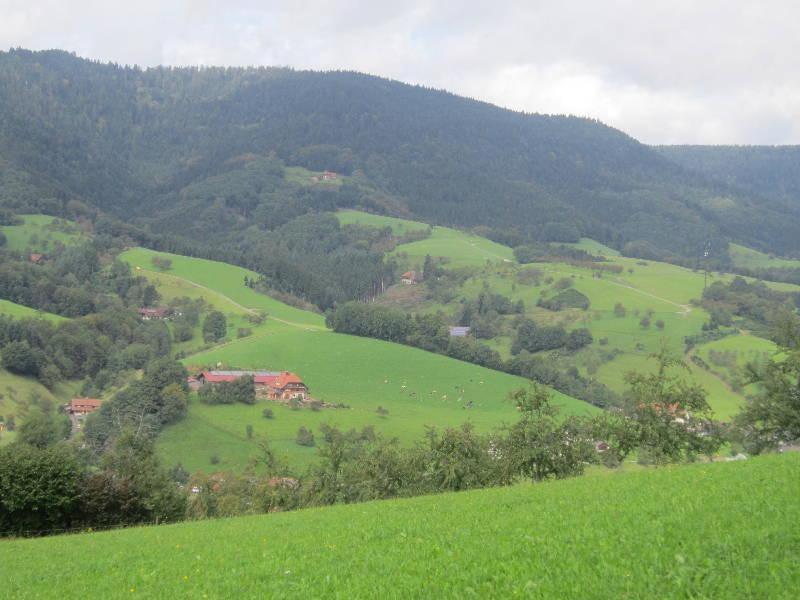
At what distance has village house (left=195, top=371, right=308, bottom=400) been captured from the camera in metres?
98.2

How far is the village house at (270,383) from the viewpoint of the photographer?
9819cm

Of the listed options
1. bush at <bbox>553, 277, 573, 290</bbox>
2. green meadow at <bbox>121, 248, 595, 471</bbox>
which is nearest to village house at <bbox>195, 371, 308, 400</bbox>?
green meadow at <bbox>121, 248, 595, 471</bbox>

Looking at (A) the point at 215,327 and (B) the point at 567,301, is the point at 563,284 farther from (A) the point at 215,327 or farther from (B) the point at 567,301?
(A) the point at 215,327

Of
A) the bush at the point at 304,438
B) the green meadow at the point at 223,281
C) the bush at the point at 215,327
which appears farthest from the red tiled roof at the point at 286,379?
the green meadow at the point at 223,281

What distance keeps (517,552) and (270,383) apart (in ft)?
297

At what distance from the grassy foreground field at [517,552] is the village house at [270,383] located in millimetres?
75114

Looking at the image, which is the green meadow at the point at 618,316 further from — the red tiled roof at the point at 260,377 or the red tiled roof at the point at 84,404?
the red tiled roof at the point at 84,404

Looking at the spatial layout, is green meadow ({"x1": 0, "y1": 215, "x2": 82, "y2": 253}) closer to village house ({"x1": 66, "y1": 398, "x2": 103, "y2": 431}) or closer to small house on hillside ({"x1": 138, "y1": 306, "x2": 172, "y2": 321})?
small house on hillside ({"x1": 138, "y1": 306, "x2": 172, "y2": 321})

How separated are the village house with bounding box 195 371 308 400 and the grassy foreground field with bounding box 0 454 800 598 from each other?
246 feet

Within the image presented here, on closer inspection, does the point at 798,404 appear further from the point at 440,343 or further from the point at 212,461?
the point at 440,343

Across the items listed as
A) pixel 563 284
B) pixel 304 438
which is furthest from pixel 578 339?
pixel 304 438

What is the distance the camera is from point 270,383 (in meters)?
101

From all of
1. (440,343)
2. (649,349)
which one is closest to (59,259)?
(440,343)

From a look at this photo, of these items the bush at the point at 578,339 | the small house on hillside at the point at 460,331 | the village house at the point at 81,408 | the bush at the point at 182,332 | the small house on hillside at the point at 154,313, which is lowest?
the village house at the point at 81,408
